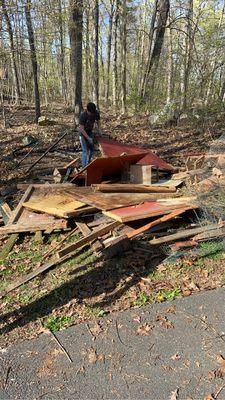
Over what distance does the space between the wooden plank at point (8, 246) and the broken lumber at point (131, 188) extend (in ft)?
5.54

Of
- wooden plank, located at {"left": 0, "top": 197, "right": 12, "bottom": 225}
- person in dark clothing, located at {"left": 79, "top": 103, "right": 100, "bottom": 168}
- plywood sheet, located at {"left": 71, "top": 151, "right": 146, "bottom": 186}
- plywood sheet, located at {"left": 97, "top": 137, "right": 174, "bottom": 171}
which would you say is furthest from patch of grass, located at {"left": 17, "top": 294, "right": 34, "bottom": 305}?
person in dark clothing, located at {"left": 79, "top": 103, "right": 100, "bottom": 168}

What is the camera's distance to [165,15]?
16312mm

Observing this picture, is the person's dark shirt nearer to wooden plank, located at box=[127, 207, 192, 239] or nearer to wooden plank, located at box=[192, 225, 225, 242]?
wooden plank, located at box=[127, 207, 192, 239]

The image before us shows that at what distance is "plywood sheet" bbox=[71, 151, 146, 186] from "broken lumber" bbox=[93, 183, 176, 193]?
460 mm

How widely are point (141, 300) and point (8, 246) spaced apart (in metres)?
2.57

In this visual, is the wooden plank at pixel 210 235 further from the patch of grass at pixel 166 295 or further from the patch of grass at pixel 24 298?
the patch of grass at pixel 24 298

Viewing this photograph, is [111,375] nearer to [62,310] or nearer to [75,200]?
[62,310]

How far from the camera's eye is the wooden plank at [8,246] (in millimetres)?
5841

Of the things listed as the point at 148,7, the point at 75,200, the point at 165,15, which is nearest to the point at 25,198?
the point at 75,200

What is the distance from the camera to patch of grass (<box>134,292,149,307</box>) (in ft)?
15.2

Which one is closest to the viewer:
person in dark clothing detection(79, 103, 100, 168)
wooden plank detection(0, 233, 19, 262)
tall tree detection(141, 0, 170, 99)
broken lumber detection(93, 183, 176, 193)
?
wooden plank detection(0, 233, 19, 262)

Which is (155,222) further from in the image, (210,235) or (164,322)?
(164,322)

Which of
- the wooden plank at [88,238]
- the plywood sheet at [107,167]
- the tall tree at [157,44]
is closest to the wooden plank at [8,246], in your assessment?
the wooden plank at [88,238]

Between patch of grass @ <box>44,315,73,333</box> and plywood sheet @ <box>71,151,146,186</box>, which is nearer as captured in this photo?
patch of grass @ <box>44,315,73,333</box>
